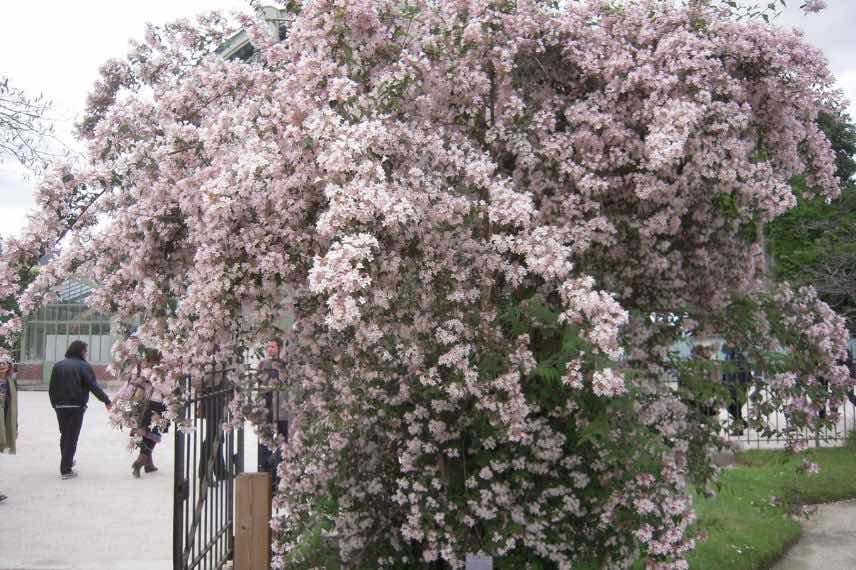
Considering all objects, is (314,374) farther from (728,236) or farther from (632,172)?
(728,236)

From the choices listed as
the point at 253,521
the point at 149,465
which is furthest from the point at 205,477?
the point at 149,465

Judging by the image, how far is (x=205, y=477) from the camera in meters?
5.23

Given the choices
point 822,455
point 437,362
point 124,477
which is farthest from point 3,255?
point 822,455

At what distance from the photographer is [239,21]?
17.6ft

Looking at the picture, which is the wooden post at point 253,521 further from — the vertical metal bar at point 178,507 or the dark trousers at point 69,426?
the dark trousers at point 69,426

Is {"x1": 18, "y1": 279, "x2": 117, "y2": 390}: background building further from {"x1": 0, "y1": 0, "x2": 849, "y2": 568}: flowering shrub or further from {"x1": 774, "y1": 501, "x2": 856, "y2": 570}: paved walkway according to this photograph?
{"x1": 0, "y1": 0, "x2": 849, "y2": 568}: flowering shrub

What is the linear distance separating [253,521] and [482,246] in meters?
2.62

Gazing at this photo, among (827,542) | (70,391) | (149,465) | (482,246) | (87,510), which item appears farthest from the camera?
(149,465)

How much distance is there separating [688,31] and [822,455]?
8879 mm

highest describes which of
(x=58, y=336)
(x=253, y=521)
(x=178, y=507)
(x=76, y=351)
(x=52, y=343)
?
(x=58, y=336)

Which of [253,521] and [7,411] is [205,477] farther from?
[7,411]

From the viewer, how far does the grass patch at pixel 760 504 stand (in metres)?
6.86

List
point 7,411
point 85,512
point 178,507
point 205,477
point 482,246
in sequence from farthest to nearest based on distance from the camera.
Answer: point 7,411 → point 85,512 → point 205,477 → point 178,507 → point 482,246

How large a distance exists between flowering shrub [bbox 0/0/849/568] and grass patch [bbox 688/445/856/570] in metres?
1.03
